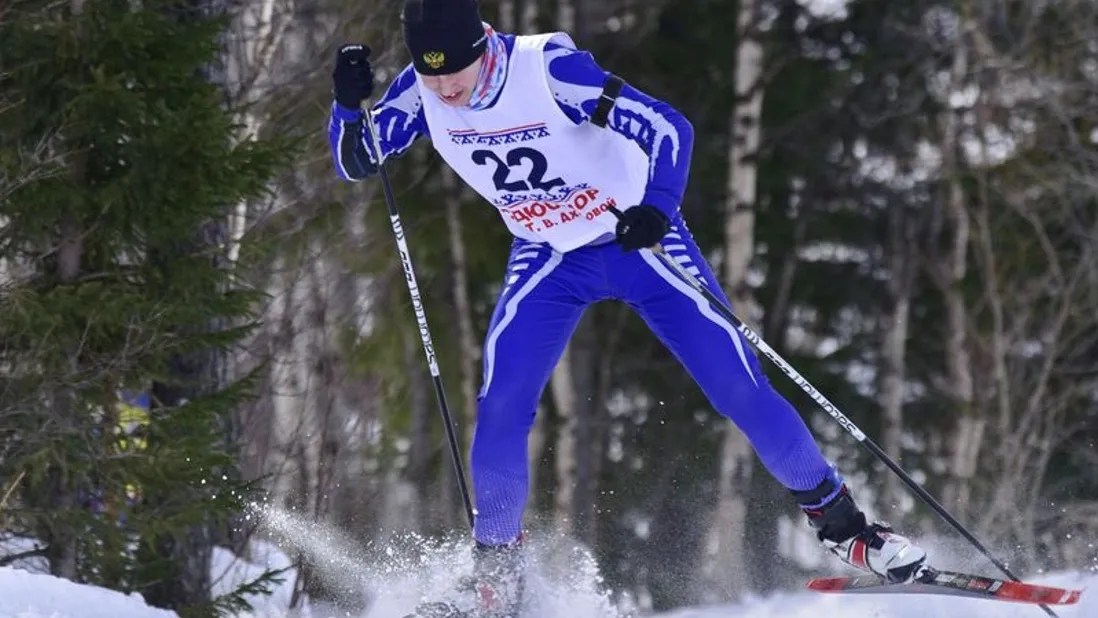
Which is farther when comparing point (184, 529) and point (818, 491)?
point (184, 529)

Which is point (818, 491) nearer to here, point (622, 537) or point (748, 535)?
point (748, 535)

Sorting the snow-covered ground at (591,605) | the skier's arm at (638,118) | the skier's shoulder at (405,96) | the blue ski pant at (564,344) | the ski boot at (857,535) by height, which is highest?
the skier's shoulder at (405,96)

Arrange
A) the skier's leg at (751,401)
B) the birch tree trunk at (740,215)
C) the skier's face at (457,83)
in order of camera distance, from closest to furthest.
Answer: the skier's face at (457,83) < the skier's leg at (751,401) < the birch tree trunk at (740,215)

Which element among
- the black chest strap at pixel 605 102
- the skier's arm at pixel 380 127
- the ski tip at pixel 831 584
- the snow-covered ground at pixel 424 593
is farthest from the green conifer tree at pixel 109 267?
the ski tip at pixel 831 584

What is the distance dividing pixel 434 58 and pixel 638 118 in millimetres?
704

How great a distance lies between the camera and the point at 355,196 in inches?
439

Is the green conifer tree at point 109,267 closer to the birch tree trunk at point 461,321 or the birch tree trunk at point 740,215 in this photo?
the birch tree trunk at point 740,215

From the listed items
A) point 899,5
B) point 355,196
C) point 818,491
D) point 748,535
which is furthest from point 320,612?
point 899,5

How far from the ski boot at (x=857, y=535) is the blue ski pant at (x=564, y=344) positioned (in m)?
0.08

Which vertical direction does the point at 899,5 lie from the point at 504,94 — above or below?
above

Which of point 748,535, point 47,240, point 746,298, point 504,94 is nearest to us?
point 504,94

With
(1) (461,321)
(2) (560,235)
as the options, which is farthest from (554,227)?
(1) (461,321)

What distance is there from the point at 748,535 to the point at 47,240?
10155 mm

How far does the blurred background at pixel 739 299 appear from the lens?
385 inches
